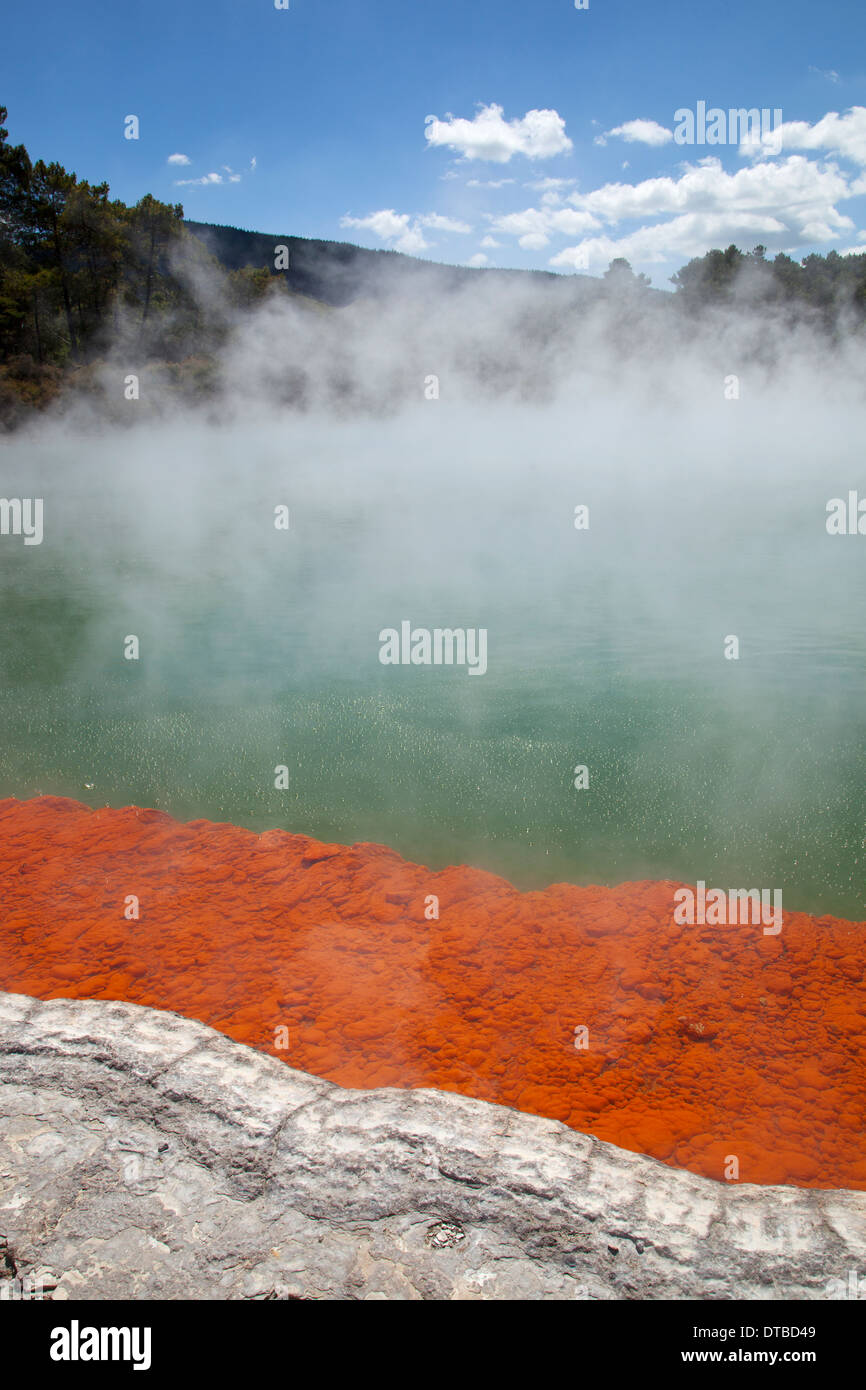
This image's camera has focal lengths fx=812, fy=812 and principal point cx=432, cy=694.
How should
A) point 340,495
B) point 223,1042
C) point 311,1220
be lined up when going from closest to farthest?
1. point 311,1220
2. point 223,1042
3. point 340,495

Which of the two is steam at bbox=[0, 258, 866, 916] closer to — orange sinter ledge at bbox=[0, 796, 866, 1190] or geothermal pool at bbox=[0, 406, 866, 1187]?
geothermal pool at bbox=[0, 406, 866, 1187]

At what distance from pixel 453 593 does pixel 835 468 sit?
16734mm

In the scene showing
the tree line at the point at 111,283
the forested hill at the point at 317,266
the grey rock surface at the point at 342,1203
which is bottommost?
the grey rock surface at the point at 342,1203

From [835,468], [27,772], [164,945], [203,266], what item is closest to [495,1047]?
[164,945]

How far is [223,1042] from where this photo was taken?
257 cm

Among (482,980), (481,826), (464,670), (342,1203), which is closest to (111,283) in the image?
(464,670)

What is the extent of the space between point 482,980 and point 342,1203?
5.06 feet

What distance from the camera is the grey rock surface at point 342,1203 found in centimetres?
179

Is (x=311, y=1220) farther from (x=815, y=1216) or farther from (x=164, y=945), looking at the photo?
(x=164, y=945)

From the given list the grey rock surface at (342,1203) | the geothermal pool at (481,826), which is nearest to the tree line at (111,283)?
the geothermal pool at (481,826)

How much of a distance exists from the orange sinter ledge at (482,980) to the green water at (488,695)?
1.26ft

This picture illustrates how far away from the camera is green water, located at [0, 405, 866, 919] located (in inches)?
184

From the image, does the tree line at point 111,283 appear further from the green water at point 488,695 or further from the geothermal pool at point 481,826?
the geothermal pool at point 481,826

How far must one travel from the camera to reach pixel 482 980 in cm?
346
